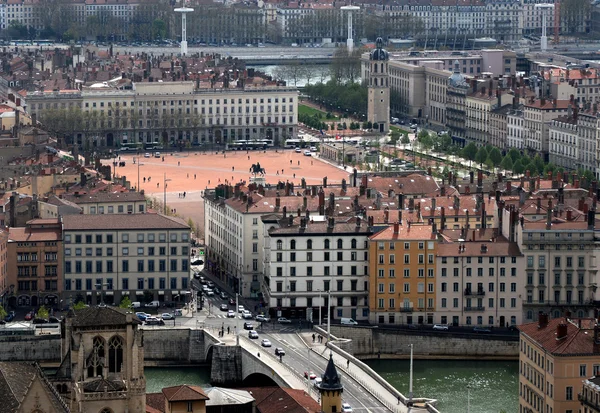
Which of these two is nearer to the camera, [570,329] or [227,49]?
[570,329]

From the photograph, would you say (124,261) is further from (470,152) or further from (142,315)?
(470,152)

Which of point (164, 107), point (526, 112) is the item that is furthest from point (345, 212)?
point (164, 107)

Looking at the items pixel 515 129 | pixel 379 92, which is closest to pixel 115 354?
pixel 515 129

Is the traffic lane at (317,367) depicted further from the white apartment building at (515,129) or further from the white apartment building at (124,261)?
the white apartment building at (515,129)

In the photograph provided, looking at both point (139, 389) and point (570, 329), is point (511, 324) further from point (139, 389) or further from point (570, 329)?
point (139, 389)

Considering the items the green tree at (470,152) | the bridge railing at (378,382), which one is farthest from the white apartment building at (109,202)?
the green tree at (470,152)

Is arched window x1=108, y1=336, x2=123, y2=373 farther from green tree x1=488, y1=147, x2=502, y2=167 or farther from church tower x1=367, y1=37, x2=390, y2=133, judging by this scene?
→ church tower x1=367, y1=37, x2=390, y2=133
